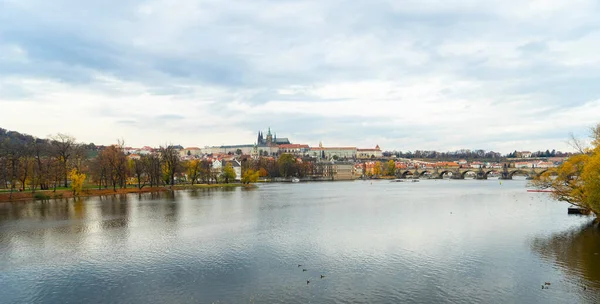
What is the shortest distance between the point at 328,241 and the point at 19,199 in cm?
4794

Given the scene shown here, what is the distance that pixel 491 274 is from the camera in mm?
19547

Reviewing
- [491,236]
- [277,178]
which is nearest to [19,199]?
[491,236]

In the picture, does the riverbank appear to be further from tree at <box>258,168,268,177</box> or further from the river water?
tree at <box>258,168,268,177</box>

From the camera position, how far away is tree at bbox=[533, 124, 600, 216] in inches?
1129

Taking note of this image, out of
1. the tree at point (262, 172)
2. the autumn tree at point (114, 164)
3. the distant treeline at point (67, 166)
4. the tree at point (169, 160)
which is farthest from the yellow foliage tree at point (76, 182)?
the tree at point (262, 172)

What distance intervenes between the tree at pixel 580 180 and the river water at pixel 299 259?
2093 millimetres

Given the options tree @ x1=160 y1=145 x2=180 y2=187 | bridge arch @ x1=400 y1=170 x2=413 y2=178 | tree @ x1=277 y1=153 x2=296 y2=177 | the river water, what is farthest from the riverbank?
bridge arch @ x1=400 y1=170 x2=413 y2=178

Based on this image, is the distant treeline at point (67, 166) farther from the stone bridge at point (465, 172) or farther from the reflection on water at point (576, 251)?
the stone bridge at point (465, 172)

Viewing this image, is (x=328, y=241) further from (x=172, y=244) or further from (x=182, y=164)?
(x=182, y=164)

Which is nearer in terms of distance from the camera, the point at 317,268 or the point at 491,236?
the point at 317,268

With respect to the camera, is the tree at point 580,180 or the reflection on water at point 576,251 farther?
the tree at point 580,180

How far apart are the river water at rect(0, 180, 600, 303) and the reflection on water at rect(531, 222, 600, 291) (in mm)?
59

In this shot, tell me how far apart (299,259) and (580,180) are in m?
24.0

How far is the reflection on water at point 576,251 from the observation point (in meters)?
19.6
